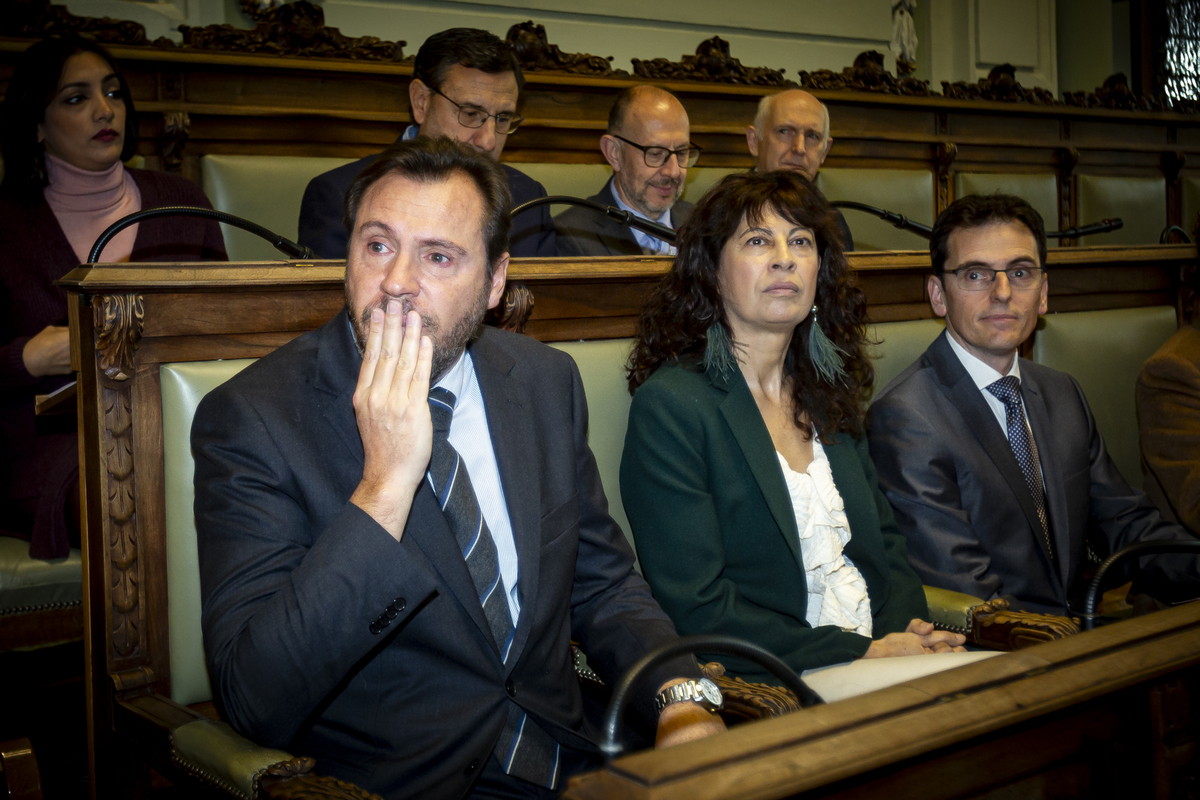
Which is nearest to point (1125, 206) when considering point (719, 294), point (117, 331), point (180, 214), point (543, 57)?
point (543, 57)

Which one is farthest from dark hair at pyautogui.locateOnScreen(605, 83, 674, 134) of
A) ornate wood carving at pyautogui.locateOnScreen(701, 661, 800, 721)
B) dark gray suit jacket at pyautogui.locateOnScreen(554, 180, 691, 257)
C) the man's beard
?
ornate wood carving at pyautogui.locateOnScreen(701, 661, 800, 721)

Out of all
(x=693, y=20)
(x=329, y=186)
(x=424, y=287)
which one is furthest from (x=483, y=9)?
(x=424, y=287)

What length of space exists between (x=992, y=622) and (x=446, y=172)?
1191 mm

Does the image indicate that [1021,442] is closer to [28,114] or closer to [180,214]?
[180,214]

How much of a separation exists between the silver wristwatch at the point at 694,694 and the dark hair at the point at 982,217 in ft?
4.26

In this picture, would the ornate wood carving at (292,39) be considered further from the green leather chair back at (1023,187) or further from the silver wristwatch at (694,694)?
the silver wristwatch at (694,694)

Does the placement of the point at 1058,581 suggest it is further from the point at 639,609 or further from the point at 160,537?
the point at 160,537

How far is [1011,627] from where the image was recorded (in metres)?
1.66

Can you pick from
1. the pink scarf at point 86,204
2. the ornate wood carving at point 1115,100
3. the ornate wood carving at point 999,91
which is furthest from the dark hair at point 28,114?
the ornate wood carving at point 1115,100

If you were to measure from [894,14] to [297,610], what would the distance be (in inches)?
223

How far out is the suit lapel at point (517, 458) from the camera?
1343 millimetres

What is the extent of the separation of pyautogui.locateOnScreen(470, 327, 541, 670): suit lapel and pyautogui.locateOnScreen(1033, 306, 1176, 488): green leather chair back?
1575 mm

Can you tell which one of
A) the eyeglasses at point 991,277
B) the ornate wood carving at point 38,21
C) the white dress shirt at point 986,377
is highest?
the ornate wood carving at point 38,21

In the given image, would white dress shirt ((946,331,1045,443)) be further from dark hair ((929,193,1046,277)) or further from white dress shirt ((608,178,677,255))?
white dress shirt ((608,178,677,255))
